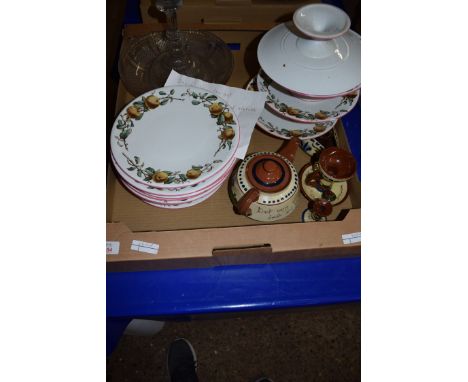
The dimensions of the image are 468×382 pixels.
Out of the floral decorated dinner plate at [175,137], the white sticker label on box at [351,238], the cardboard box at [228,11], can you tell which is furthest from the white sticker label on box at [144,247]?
the cardboard box at [228,11]

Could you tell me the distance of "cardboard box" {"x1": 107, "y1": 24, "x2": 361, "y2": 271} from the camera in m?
0.67

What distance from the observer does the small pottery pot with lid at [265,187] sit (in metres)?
0.72

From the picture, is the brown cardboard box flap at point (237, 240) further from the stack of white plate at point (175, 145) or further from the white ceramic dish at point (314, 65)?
the white ceramic dish at point (314, 65)

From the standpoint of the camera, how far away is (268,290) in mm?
755

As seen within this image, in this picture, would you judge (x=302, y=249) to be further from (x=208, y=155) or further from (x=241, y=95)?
(x=241, y=95)

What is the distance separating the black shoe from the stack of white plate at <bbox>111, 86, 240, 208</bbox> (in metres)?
0.67

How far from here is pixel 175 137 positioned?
2.40 ft

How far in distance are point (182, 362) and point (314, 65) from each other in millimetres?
965

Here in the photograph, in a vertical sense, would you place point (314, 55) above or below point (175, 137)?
above

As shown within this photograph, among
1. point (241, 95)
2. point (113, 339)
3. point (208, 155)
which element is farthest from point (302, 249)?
point (113, 339)

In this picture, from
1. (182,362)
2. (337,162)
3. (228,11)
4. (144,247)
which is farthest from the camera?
(182,362)

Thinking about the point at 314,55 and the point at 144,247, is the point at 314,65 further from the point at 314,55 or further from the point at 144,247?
the point at 144,247

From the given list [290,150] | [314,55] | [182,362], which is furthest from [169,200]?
[182,362]

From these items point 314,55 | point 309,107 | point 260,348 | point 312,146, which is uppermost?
point 314,55
